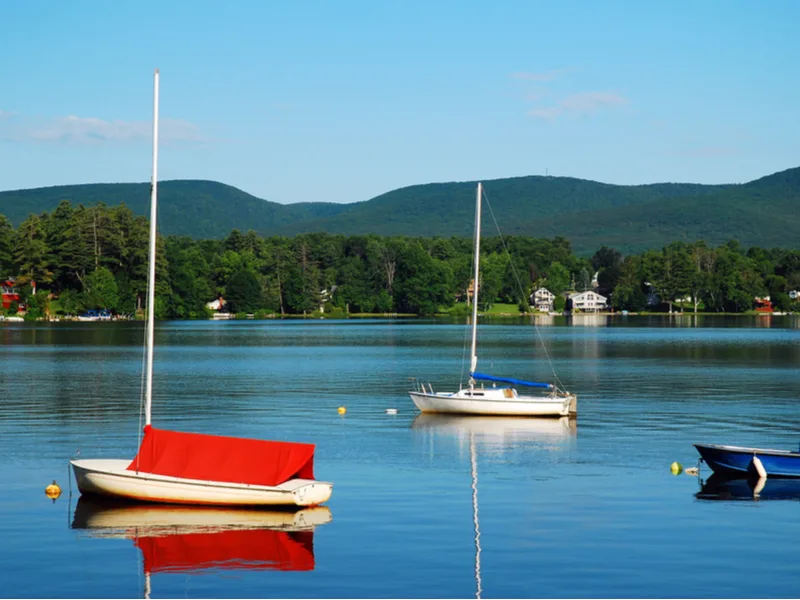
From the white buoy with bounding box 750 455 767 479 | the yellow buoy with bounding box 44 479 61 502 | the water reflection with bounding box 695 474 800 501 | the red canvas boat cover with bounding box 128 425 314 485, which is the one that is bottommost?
the yellow buoy with bounding box 44 479 61 502

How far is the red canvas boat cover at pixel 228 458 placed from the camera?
32781 millimetres

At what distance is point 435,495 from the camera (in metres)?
35.8

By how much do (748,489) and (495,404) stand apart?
21.0 meters

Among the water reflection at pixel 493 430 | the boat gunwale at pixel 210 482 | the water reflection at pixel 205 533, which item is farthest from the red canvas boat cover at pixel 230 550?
the water reflection at pixel 493 430

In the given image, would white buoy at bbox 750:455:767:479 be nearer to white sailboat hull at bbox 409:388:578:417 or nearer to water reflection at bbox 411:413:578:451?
water reflection at bbox 411:413:578:451

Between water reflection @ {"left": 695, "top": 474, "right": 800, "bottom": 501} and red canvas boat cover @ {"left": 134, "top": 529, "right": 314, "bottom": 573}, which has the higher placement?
water reflection @ {"left": 695, "top": 474, "right": 800, "bottom": 501}

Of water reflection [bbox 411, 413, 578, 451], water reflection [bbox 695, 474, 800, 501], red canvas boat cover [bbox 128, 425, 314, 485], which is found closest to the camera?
red canvas boat cover [bbox 128, 425, 314, 485]

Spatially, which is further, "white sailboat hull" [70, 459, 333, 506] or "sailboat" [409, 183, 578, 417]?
"sailboat" [409, 183, 578, 417]

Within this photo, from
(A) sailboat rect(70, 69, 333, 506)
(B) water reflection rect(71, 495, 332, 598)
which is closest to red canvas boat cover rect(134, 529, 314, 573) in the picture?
(B) water reflection rect(71, 495, 332, 598)

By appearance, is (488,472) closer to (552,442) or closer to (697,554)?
(552,442)

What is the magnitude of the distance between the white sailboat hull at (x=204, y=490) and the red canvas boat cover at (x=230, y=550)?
1.69m

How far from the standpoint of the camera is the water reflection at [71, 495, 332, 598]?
91.0 ft

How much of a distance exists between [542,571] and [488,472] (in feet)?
46.5

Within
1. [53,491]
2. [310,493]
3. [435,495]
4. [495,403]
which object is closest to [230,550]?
[310,493]
